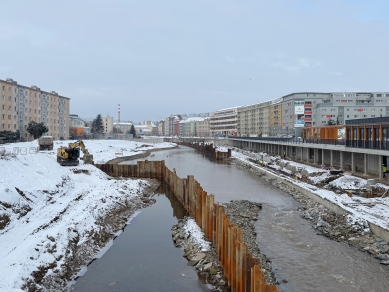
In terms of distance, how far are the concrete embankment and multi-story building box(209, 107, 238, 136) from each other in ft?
472

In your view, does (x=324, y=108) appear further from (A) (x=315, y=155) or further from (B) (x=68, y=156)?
(B) (x=68, y=156)

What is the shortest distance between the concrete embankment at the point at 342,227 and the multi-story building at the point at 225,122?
143910 millimetres

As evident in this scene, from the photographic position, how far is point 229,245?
12.0m

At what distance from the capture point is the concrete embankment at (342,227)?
1528cm

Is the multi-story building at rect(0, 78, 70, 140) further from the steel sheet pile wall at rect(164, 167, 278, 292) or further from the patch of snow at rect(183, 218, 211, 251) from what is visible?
the steel sheet pile wall at rect(164, 167, 278, 292)

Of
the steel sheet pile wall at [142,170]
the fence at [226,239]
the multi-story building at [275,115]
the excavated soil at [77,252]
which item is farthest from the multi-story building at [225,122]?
the excavated soil at [77,252]

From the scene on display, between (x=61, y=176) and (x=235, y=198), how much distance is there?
13.9 m

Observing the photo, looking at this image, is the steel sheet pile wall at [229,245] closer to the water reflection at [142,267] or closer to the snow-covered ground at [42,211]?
the water reflection at [142,267]

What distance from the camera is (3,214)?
15.5 meters

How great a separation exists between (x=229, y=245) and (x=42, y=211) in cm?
1113

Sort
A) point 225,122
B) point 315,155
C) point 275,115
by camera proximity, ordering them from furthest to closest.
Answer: point 225,122 < point 275,115 < point 315,155

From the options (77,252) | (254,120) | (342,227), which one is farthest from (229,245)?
(254,120)

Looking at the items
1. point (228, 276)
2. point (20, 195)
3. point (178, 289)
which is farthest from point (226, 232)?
point (20, 195)

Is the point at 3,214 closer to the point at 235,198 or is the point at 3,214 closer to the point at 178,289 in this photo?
the point at 178,289
